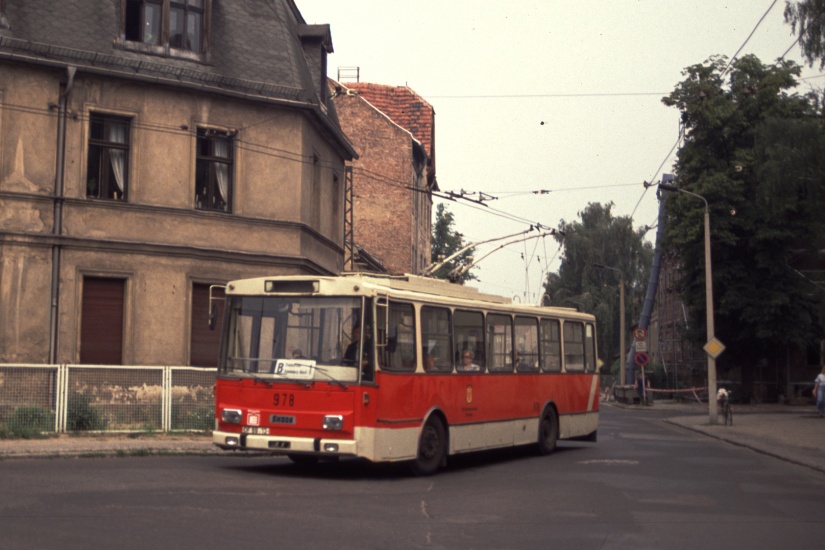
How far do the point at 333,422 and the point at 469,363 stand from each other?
11.8 ft

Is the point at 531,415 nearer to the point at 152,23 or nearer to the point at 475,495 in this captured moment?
the point at 475,495

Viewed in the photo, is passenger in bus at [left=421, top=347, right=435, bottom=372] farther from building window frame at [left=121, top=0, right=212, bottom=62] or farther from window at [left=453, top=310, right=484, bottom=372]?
building window frame at [left=121, top=0, right=212, bottom=62]

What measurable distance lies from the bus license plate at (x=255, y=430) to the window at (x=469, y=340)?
3.47m

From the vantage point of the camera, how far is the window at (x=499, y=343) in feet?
61.7

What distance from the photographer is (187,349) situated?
82.4ft

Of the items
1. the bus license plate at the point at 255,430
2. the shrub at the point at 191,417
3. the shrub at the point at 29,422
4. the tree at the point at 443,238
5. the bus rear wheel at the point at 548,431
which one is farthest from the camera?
the tree at the point at 443,238

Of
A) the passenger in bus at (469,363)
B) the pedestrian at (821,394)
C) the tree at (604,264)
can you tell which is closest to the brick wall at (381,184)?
the pedestrian at (821,394)

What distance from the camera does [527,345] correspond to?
2042cm

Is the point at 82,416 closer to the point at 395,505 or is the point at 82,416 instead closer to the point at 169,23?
the point at 169,23

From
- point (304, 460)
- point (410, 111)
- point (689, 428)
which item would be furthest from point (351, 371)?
point (410, 111)

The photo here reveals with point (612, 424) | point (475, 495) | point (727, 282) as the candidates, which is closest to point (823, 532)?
point (475, 495)

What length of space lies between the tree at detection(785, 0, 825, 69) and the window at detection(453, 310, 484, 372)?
11.1 m

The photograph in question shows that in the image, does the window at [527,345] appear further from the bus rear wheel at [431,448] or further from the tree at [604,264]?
the tree at [604,264]

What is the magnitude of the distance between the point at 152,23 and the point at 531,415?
12.5 m
